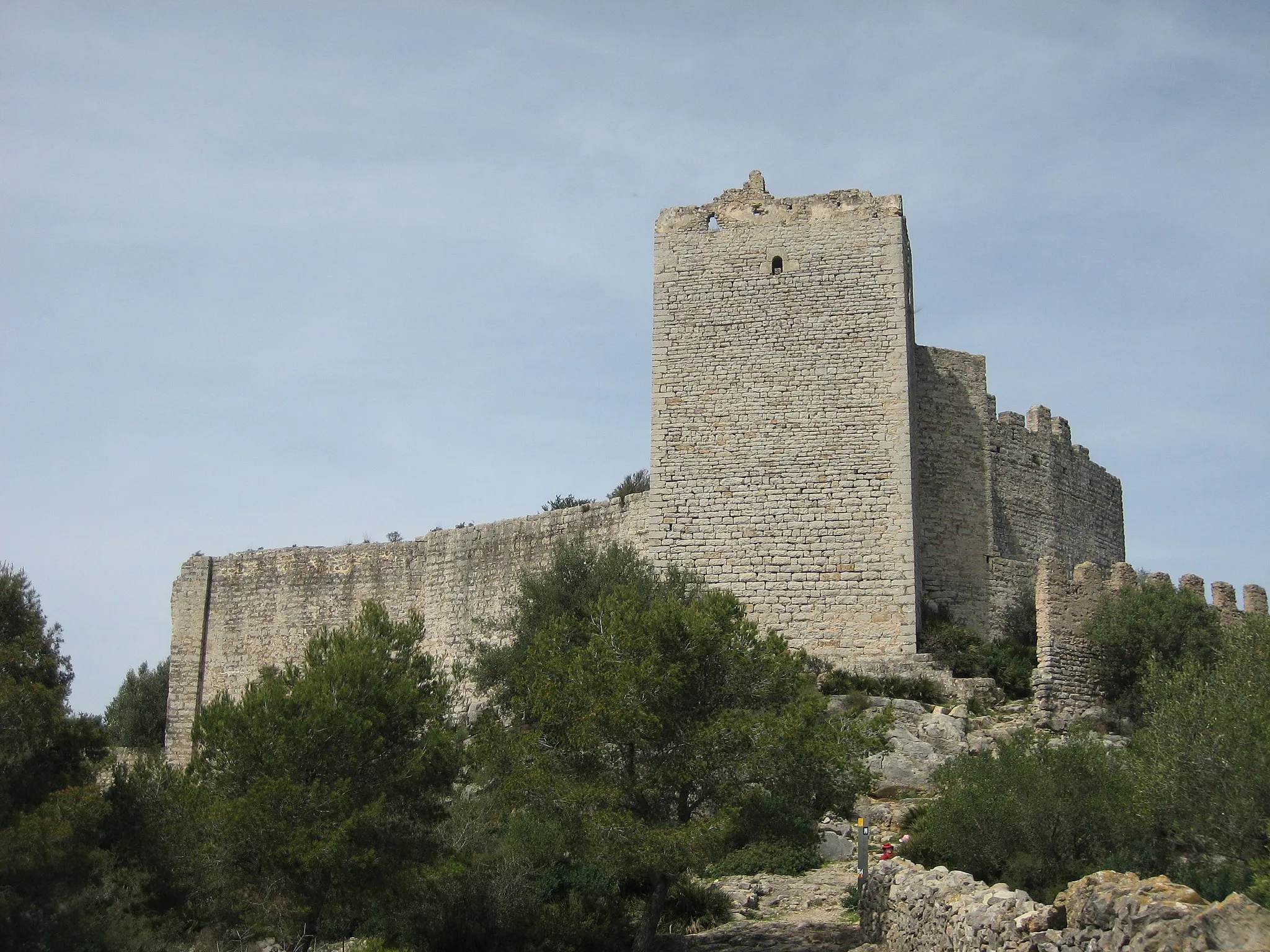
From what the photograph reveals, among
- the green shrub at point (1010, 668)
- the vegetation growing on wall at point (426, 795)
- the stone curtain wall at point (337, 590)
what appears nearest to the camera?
the vegetation growing on wall at point (426, 795)

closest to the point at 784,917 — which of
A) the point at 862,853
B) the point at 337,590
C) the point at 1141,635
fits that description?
the point at 862,853

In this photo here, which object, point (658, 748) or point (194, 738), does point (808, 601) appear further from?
point (194, 738)

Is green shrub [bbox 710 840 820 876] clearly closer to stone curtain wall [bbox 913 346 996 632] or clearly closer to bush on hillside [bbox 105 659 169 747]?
stone curtain wall [bbox 913 346 996 632]

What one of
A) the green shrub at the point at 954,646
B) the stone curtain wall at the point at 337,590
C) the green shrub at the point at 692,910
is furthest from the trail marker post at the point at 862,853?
the stone curtain wall at the point at 337,590

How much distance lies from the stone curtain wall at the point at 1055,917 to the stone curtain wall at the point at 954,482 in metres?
10.1

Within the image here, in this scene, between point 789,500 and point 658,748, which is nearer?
point 658,748

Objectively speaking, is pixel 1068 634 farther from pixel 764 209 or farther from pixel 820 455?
pixel 764 209

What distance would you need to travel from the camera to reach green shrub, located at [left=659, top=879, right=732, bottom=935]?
16609 mm

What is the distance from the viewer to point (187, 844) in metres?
15.9

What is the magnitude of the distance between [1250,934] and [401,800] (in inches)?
350

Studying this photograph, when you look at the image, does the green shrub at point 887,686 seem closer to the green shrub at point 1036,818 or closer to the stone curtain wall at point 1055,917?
the green shrub at point 1036,818

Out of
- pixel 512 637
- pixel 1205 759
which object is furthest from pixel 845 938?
pixel 512 637

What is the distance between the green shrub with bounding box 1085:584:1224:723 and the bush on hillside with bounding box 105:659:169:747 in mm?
19777

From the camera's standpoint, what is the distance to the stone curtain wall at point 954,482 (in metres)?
24.1
